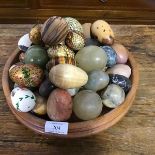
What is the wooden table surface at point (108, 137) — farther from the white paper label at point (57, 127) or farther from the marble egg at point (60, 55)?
the marble egg at point (60, 55)

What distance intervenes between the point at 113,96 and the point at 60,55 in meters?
0.13

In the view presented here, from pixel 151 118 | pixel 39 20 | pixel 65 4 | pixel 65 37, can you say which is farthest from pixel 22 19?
pixel 151 118

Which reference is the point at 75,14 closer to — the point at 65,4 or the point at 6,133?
the point at 65,4

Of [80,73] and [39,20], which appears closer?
[80,73]

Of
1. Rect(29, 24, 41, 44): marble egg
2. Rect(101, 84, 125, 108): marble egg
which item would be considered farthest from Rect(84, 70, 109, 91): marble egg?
Rect(29, 24, 41, 44): marble egg

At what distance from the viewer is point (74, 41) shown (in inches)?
23.4

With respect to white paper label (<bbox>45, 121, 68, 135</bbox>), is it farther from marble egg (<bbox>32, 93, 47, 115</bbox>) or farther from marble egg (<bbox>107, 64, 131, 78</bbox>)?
marble egg (<bbox>107, 64, 131, 78</bbox>)

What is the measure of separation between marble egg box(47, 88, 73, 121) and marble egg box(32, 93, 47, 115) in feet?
0.07

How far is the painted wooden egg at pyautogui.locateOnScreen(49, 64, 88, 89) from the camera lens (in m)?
0.53

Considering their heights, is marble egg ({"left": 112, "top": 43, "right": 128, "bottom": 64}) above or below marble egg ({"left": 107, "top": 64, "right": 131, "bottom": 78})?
above

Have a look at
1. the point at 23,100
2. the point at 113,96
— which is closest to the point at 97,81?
the point at 113,96

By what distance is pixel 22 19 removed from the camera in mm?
1388

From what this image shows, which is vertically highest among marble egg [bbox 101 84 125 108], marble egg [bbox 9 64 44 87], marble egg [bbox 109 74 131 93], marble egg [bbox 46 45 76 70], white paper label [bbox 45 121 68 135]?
marble egg [bbox 46 45 76 70]

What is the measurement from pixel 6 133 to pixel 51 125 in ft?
0.37
